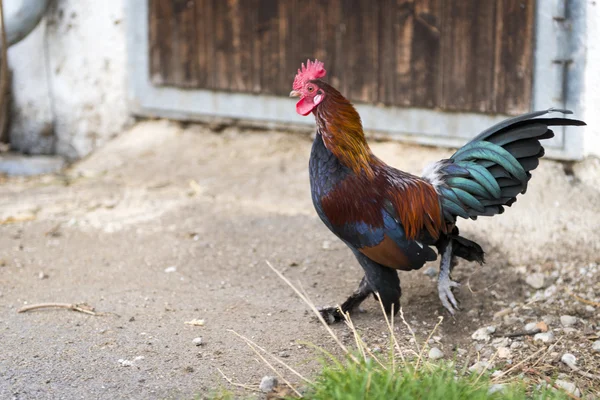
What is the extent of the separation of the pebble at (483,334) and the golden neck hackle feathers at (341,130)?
1071mm

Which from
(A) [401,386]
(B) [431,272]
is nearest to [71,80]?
(B) [431,272]

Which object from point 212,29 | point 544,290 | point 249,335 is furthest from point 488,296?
point 212,29

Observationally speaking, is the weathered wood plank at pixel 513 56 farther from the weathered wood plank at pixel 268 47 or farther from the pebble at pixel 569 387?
the pebble at pixel 569 387

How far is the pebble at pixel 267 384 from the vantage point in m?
3.56

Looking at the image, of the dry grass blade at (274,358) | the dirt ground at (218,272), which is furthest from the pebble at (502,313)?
the dry grass blade at (274,358)

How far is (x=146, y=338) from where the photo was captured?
167 inches

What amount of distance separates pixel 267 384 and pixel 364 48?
13.2 feet

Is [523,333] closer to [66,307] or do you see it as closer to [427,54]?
[66,307]

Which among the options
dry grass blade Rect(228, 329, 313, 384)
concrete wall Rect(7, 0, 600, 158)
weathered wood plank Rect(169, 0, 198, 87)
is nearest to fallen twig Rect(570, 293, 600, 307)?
dry grass blade Rect(228, 329, 313, 384)

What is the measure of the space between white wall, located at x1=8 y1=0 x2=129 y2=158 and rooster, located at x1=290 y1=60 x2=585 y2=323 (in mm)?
4712

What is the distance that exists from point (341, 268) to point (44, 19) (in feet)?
16.5

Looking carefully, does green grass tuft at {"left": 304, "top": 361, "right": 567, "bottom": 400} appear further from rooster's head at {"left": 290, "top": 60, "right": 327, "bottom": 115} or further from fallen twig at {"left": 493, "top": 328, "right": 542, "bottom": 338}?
rooster's head at {"left": 290, "top": 60, "right": 327, "bottom": 115}

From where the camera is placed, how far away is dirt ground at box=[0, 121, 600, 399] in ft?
13.0

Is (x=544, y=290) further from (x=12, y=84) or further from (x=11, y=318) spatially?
(x=12, y=84)
